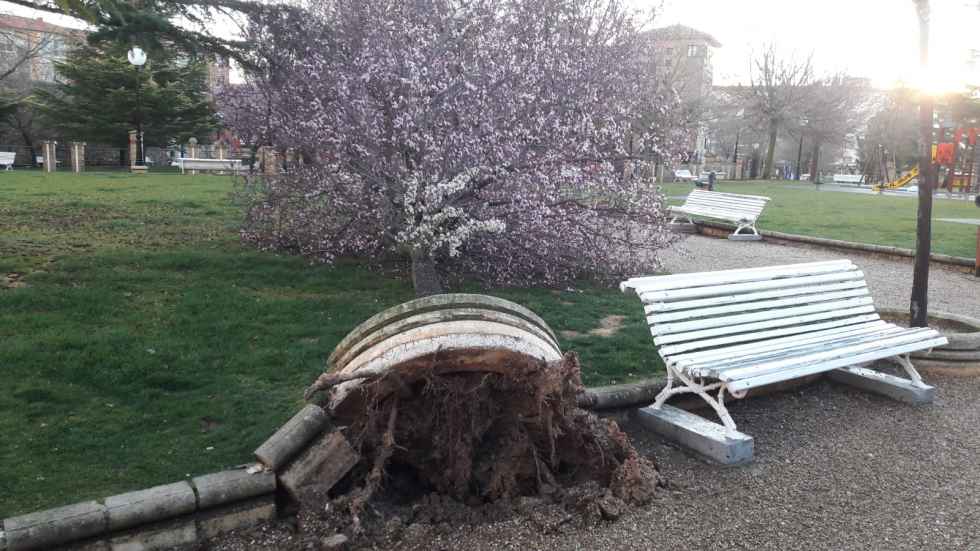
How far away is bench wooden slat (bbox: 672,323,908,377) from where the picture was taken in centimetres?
432

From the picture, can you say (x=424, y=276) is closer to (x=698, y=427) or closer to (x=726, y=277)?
(x=726, y=277)

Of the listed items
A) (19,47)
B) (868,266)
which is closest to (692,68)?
(868,266)

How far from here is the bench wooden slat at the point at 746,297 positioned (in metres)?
4.64

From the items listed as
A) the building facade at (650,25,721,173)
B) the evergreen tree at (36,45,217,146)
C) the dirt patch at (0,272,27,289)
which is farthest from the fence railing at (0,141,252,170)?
the dirt patch at (0,272,27,289)

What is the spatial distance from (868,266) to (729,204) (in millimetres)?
4304

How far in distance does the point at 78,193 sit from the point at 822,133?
148ft

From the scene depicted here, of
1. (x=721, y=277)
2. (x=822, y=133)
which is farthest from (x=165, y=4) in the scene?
(x=822, y=133)

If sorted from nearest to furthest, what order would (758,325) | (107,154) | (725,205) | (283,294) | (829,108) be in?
(758,325), (283,294), (725,205), (107,154), (829,108)

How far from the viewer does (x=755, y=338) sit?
505 cm

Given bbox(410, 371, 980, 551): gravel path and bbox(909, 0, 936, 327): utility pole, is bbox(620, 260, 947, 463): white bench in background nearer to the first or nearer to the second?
bbox(410, 371, 980, 551): gravel path

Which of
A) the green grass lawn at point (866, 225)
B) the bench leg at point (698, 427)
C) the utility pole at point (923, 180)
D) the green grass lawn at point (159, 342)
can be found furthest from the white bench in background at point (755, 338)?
the green grass lawn at point (866, 225)

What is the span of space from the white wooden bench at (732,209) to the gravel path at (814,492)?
942cm

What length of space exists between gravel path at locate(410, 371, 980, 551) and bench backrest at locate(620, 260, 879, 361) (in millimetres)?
567

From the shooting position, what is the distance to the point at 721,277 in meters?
5.11
